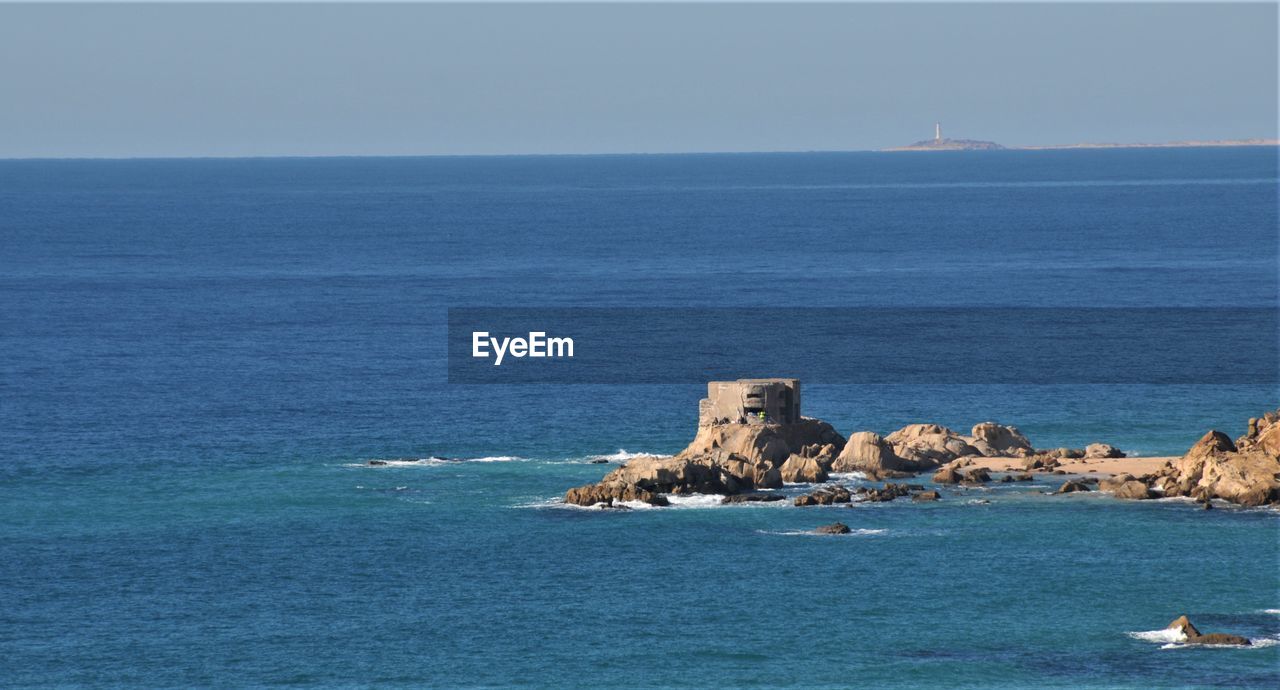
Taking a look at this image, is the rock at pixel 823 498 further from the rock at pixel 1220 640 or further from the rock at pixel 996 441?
the rock at pixel 1220 640

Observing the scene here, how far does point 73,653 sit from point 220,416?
63.8 meters

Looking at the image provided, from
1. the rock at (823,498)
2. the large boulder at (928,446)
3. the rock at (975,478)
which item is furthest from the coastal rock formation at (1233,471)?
the rock at (823,498)

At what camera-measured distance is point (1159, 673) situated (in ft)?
250

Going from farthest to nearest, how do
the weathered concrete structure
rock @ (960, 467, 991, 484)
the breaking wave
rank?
the weathered concrete structure, rock @ (960, 467, 991, 484), the breaking wave

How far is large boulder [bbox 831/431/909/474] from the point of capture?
11412cm

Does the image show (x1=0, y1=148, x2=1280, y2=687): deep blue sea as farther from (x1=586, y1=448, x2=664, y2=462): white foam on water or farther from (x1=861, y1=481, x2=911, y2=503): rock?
(x1=861, y1=481, x2=911, y2=503): rock

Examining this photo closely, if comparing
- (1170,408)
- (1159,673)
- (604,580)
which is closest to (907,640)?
(1159,673)

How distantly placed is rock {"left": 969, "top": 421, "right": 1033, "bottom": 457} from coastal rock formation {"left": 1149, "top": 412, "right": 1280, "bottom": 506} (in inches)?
452

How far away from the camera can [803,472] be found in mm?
113250

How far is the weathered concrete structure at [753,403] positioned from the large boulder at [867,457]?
12.2ft

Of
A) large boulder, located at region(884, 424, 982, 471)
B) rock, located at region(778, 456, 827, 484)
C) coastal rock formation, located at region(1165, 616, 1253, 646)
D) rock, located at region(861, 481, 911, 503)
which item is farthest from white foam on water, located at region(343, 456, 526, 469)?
coastal rock formation, located at region(1165, 616, 1253, 646)

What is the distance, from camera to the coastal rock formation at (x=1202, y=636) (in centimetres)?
7931

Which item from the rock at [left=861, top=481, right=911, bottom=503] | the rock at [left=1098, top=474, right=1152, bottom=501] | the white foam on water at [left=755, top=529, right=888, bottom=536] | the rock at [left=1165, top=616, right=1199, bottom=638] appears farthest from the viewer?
the rock at [left=861, top=481, right=911, bottom=503]

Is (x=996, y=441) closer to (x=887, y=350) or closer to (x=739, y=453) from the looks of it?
(x=739, y=453)
